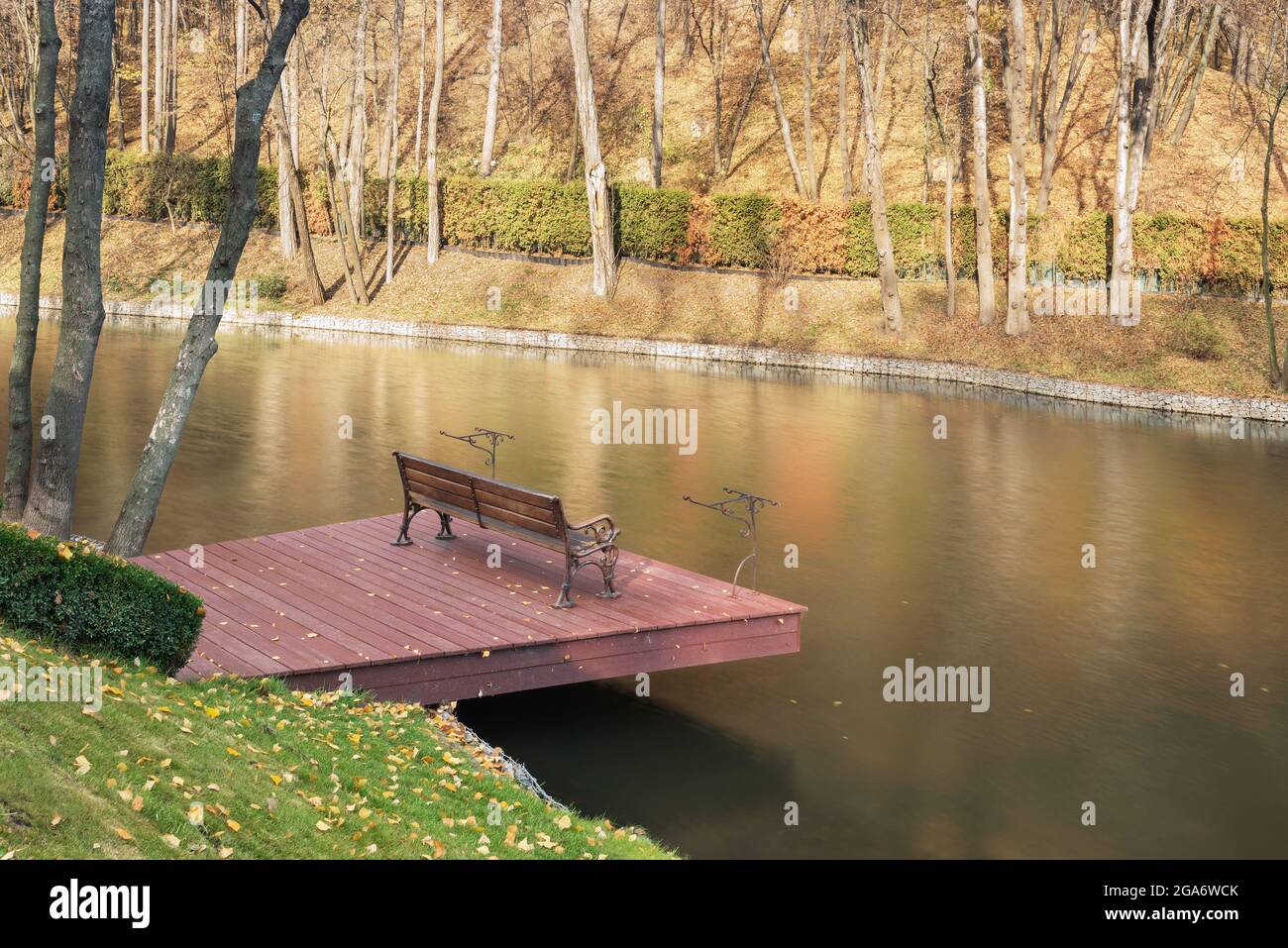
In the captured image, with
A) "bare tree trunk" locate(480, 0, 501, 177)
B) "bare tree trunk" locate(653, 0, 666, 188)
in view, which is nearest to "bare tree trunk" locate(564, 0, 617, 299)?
"bare tree trunk" locate(653, 0, 666, 188)

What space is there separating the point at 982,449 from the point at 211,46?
38.7 m

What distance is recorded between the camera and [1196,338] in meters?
27.8

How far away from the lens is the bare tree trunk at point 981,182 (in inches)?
1169

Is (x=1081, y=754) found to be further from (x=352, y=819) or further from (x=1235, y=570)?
(x=1235, y=570)

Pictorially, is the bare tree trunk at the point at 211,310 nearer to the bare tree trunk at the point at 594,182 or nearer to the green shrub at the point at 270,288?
the bare tree trunk at the point at 594,182

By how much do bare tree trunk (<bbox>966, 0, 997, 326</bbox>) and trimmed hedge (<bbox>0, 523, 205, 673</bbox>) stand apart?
85.8ft

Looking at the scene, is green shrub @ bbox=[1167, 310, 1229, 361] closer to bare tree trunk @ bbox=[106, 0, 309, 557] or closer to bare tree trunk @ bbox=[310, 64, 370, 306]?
bare tree trunk @ bbox=[310, 64, 370, 306]

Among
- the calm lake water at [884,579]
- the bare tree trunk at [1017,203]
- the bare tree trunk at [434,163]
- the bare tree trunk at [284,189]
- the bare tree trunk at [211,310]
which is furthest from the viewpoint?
the bare tree trunk at [434,163]

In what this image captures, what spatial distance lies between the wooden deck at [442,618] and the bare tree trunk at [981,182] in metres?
22.0

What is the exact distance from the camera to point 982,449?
20.3 meters

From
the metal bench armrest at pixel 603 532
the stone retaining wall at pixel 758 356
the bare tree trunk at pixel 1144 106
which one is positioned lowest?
the metal bench armrest at pixel 603 532

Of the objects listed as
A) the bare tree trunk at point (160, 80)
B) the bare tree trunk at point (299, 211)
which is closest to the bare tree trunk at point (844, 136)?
the bare tree trunk at point (299, 211)

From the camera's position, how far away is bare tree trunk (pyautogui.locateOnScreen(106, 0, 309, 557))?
10148 millimetres
